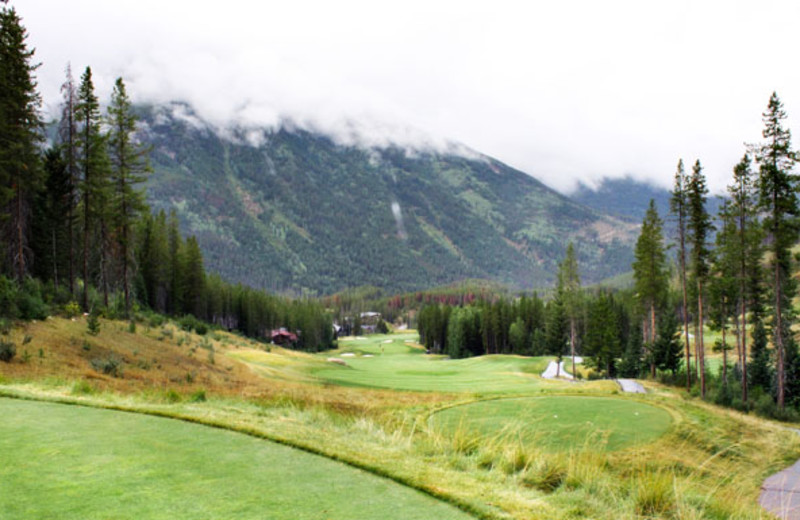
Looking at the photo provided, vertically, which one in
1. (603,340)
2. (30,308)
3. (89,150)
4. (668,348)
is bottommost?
(668,348)

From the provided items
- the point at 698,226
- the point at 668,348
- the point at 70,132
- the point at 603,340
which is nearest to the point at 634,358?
the point at 603,340

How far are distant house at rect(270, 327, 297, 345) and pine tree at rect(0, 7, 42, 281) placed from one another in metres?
78.4

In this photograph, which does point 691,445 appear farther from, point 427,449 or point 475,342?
point 475,342

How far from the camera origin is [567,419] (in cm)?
1861

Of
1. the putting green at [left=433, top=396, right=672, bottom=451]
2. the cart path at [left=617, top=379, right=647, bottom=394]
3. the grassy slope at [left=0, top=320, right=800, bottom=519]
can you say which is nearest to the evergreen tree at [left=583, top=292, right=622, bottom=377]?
the cart path at [left=617, top=379, right=647, bottom=394]

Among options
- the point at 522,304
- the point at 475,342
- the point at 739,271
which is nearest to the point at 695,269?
the point at 739,271

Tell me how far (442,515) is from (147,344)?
28.5 m

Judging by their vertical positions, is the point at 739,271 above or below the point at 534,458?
above

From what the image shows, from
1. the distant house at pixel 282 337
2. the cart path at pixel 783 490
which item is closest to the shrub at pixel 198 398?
the cart path at pixel 783 490

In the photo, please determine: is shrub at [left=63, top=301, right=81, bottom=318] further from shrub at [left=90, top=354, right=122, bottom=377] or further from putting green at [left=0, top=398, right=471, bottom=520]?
putting green at [left=0, top=398, right=471, bottom=520]

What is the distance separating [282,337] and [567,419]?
3959 inches

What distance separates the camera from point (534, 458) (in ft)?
29.7

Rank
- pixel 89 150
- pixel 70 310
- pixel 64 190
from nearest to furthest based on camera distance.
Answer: pixel 70 310, pixel 89 150, pixel 64 190

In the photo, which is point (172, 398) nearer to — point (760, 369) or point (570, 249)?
point (760, 369)
